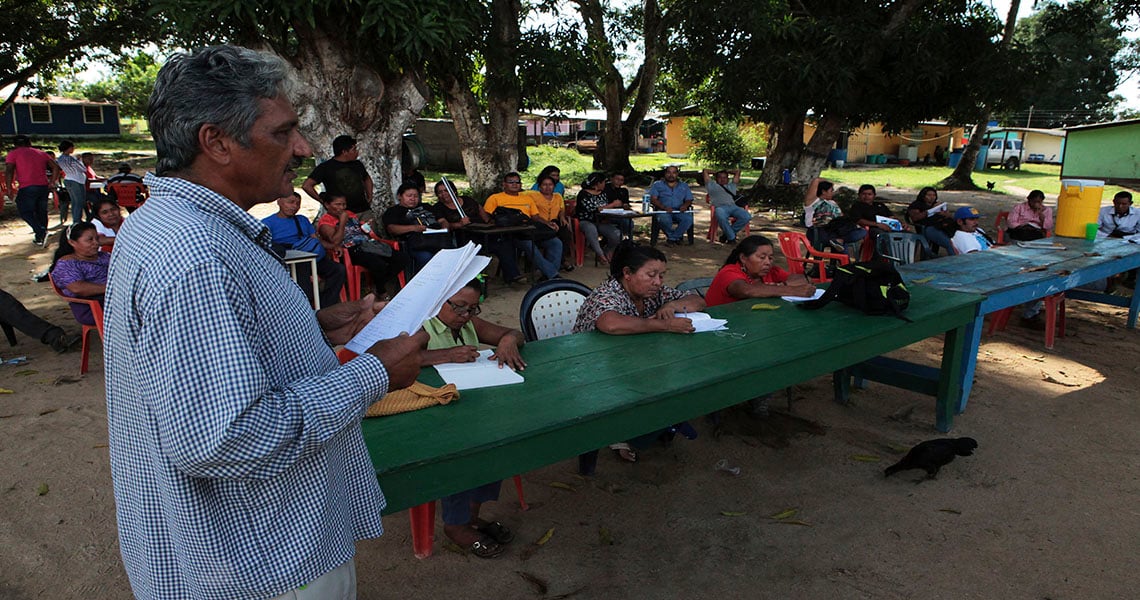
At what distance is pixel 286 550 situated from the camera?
1.17 metres

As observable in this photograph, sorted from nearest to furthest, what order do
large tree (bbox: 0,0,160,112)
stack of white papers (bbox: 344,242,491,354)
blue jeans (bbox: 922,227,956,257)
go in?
stack of white papers (bbox: 344,242,491,354) → blue jeans (bbox: 922,227,956,257) → large tree (bbox: 0,0,160,112)

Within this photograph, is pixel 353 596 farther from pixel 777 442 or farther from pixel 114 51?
pixel 114 51

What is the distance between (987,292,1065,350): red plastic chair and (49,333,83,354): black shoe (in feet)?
24.0

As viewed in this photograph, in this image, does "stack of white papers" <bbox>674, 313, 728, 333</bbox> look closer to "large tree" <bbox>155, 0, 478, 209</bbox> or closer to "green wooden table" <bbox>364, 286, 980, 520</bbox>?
"green wooden table" <bbox>364, 286, 980, 520</bbox>

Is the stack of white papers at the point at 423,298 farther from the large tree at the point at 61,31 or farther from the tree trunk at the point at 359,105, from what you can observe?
the large tree at the point at 61,31

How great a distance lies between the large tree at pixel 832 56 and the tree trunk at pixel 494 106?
3.72 meters

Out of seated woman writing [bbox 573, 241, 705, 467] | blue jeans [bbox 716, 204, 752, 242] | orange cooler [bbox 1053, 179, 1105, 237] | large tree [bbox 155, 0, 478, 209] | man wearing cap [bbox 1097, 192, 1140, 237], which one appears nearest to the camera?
seated woman writing [bbox 573, 241, 705, 467]

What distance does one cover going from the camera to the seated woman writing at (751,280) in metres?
4.01

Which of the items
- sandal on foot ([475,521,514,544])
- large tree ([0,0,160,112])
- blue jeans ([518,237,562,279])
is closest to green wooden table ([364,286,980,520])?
sandal on foot ([475,521,514,544])

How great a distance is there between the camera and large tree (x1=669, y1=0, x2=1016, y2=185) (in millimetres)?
11836

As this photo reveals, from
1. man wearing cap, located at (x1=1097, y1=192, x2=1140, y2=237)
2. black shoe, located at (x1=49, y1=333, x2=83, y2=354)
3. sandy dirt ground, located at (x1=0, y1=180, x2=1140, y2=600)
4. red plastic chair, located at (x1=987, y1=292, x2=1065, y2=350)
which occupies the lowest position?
sandy dirt ground, located at (x1=0, y1=180, x2=1140, y2=600)

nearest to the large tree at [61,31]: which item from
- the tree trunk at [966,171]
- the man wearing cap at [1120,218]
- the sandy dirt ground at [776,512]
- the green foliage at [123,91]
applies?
the sandy dirt ground at [776,512]

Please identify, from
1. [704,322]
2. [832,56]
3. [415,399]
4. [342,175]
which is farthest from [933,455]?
[832,56]

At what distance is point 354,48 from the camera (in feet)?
26.8
